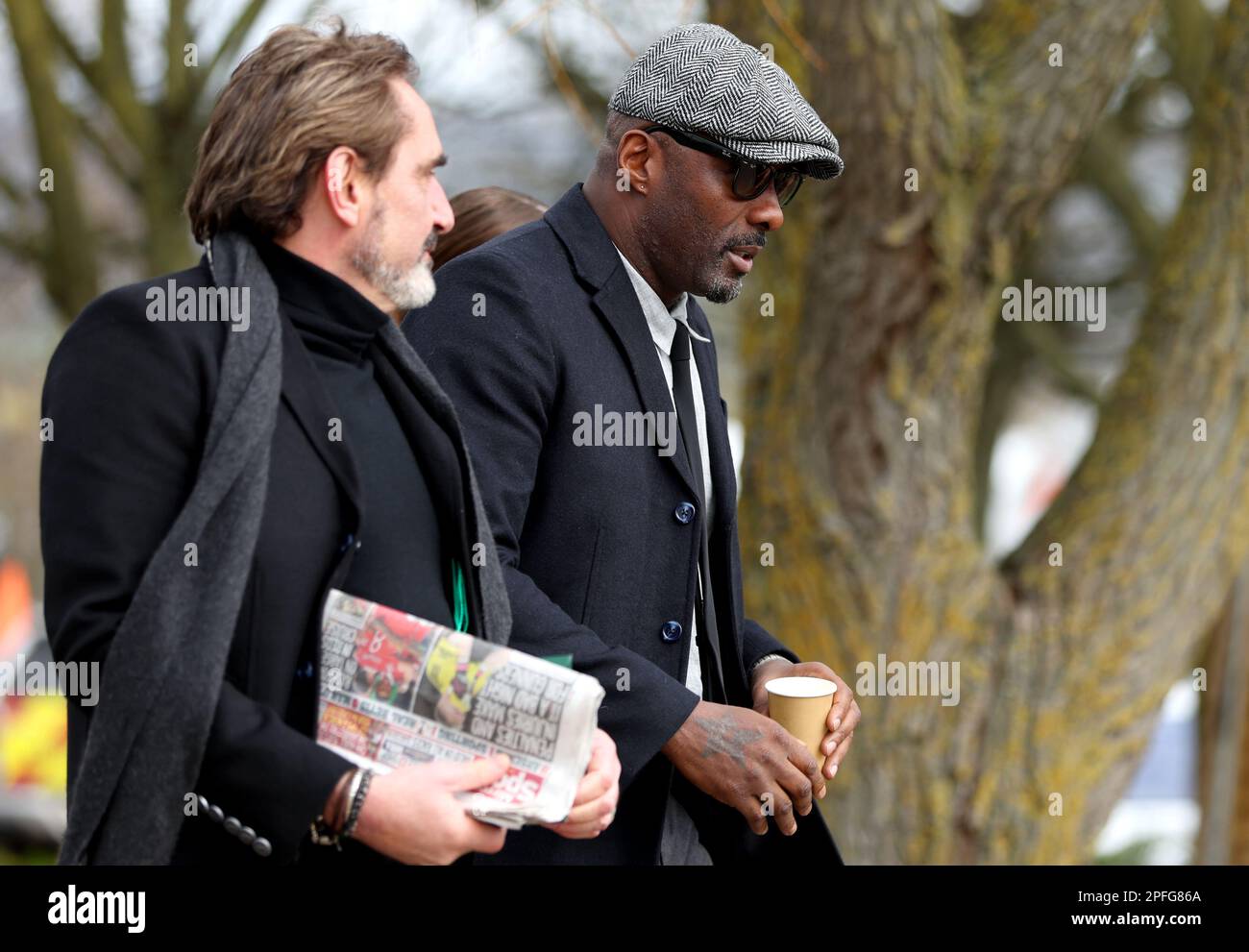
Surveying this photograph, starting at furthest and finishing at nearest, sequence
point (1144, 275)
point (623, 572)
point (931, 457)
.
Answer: point (1144, 275) → point (931, 457) → point (623, 572)

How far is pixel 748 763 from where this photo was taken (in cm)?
240

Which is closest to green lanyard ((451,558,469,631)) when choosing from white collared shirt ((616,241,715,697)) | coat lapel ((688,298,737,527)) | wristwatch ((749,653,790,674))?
white collared shirt ((616,241,715,697))

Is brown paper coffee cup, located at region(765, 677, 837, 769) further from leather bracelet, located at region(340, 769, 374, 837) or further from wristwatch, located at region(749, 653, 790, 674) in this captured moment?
leather bracelet, located at region(340, 769, 374, 837)

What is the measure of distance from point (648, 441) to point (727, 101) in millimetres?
584

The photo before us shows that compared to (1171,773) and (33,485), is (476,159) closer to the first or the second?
(33,485)

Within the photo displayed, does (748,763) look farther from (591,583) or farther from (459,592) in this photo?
(459,592)

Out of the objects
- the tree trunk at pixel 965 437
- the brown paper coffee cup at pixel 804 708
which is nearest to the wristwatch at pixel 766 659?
the brown paper coffee cup at pixel 804 708

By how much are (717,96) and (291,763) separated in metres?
1.35

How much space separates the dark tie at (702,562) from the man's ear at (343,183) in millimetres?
854

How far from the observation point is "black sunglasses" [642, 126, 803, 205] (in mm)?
2512

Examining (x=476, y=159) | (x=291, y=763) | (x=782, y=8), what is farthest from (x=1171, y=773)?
(x=291, y=763)

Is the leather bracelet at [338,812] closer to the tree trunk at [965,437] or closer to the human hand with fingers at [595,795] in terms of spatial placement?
the human hand with fingers at [595,795]

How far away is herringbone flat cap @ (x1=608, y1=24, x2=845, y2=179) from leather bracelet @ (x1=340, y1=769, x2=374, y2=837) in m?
1.26

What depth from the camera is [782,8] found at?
14.1 ft
